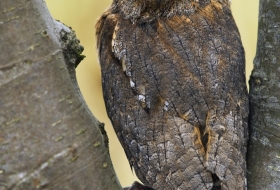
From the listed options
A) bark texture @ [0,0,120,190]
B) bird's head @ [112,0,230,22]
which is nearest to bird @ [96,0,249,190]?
bird's head @ [112,0,230,22]

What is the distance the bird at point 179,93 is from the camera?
1.22 metres

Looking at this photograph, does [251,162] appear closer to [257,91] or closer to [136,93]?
[257,91]

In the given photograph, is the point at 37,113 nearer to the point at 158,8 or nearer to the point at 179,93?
the point at 179,93

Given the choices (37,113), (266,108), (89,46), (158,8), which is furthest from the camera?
(89,46)

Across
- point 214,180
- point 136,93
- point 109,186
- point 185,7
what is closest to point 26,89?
point 109,186

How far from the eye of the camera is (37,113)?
0.82m

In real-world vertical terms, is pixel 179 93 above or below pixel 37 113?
below

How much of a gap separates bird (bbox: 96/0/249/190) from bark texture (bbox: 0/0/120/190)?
0.40 m

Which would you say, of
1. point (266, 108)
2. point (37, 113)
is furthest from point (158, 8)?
point (37, 113)

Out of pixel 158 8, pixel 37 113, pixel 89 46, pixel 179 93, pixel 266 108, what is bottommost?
pixel 266 108

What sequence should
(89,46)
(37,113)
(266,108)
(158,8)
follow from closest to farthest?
(37,113) → (266,108) → (158,8) → (89,46)

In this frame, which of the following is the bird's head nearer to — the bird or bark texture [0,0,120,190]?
the bird

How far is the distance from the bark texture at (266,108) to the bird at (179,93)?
0.05m

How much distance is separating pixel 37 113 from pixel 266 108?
80 centimetres
